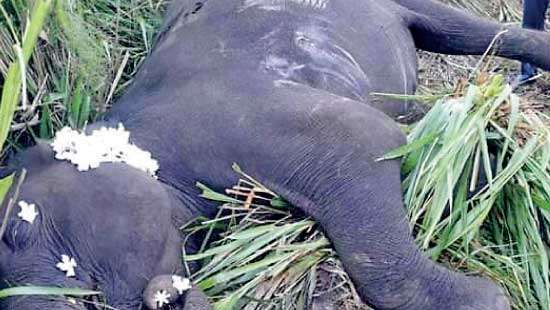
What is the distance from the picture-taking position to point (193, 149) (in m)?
2.69

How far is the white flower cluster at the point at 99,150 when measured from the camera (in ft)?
8.34

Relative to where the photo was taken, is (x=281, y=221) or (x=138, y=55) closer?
(x=281, y=221)

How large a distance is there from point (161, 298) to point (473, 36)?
4.69 ft

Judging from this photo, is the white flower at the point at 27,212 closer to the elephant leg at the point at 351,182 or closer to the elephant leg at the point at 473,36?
the elephant leg at the point at 351,182

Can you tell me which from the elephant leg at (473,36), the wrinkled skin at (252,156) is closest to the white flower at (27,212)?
the wrinkled skin at (252,156)

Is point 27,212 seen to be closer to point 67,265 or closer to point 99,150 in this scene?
point 67,265

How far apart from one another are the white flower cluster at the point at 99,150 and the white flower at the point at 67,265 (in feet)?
0.71

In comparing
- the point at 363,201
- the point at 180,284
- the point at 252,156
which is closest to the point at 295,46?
the point at 252,156

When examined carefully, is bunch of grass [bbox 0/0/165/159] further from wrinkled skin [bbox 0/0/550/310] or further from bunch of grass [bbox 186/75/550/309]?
bunch of grass [bbox 186/75/550/309]

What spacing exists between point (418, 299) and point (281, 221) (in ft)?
1.15

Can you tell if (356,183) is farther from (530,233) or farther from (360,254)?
(530,233)

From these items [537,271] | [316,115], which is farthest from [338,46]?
[537,271]

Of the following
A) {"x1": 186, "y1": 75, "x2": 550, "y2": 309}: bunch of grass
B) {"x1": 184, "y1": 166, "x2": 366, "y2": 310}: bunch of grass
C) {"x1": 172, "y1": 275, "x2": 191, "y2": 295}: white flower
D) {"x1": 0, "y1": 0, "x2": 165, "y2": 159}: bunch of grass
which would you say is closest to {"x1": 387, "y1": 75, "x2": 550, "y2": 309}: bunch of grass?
{"x1": 186, "y1": 75, "x2": 550, "y2": 309}: bunch of grass

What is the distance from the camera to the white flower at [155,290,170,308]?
7.72ft
